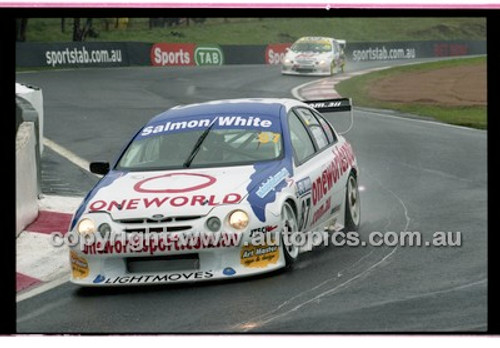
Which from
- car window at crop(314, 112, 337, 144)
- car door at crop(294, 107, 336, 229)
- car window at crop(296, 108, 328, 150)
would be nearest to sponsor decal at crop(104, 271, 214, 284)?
car door at crop(294, 107, 336, 229)

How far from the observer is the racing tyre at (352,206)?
10.5m

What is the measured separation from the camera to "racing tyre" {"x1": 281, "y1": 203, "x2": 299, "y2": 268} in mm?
8594

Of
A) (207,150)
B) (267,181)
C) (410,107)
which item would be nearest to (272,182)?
(267,181)

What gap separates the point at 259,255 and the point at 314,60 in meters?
15.3

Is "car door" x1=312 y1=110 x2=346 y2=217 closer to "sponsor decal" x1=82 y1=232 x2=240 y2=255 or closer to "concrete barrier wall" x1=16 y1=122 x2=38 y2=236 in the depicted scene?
"sponsor decal" x1=82 y1=232 x2=240 y2=255

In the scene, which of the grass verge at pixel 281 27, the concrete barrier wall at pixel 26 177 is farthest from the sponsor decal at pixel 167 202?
the concrete barrier wall at pixel 26 177

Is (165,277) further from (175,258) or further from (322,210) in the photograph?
(322,210)

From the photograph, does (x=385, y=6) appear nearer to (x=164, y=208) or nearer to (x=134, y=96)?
(x=164, y=208)

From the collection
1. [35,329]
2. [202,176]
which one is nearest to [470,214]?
[202,176]

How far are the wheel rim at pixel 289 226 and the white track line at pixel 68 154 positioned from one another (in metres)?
6.47

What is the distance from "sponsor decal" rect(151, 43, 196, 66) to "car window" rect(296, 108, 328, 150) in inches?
671

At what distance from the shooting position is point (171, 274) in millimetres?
8211

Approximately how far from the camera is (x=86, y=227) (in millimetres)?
8430
